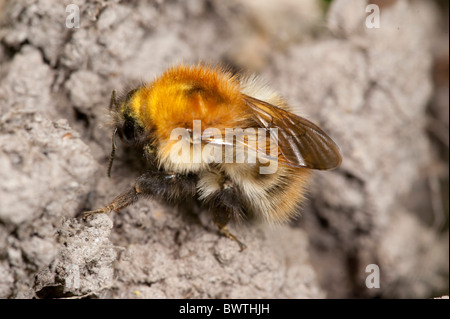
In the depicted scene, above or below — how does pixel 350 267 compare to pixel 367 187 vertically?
below

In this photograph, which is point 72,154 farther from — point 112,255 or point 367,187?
point 367,187

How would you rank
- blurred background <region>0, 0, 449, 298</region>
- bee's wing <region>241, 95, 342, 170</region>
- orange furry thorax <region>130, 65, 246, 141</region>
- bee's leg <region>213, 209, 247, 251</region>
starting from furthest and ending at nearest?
1. blurred background <region>0, 0, 449, 298</region>
2. bee's leg <region>213, 209, 247, 251</region>
3. bee's wing <region>241, 95, 342, 170</region>
4. orange furry thorax <region>130, 65, 246, 141</region>

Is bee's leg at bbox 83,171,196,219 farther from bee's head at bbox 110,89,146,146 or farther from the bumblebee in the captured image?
bee's head at bbox 110,89,146,146

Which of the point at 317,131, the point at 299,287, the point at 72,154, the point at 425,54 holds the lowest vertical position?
the point at 299,287

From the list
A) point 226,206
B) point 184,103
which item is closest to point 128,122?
point 184,103

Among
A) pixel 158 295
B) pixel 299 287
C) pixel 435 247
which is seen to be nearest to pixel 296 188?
pixel 299 287

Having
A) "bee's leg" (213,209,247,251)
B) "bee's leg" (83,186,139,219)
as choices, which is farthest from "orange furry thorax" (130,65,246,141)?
"bee's leg" (213,209,247,251)
